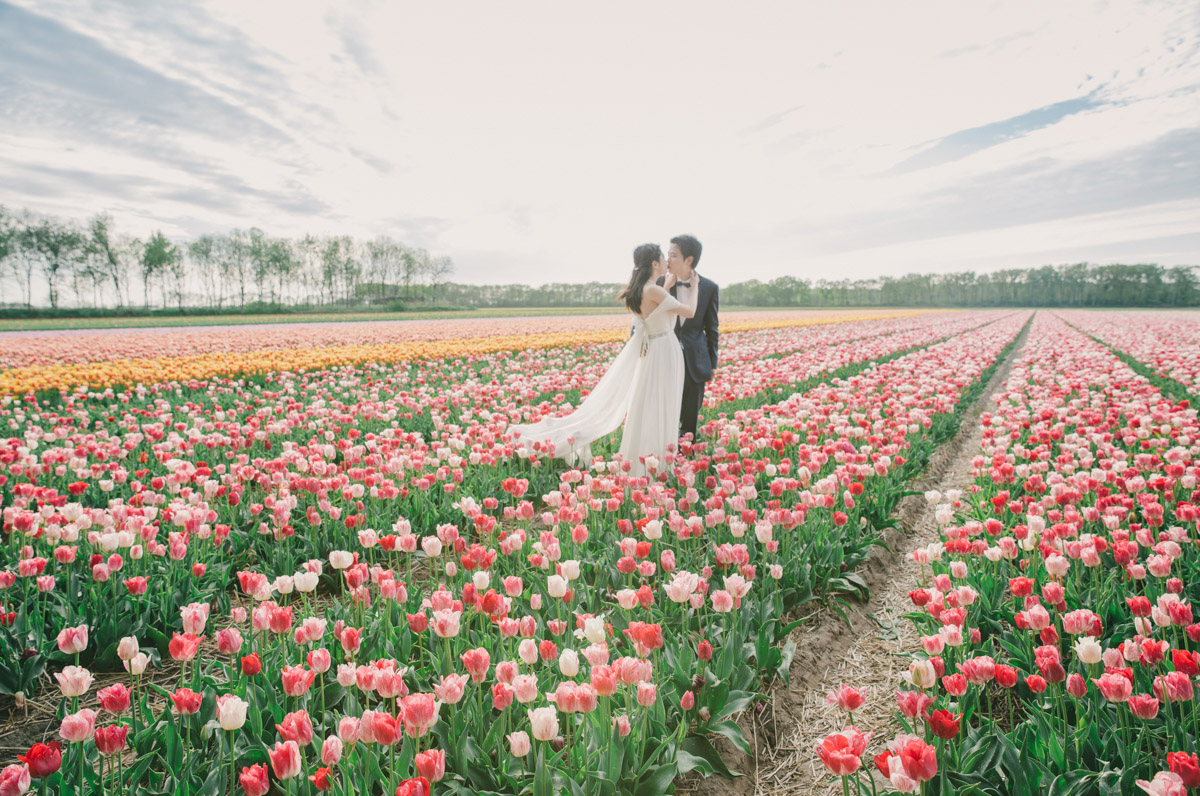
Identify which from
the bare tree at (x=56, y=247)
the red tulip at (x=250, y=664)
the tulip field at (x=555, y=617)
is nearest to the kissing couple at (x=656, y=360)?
the tulip field at (x=555, y=617)

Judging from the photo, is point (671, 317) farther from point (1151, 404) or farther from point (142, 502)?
point (1151, 404)

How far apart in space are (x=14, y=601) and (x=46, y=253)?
77559 millimetres

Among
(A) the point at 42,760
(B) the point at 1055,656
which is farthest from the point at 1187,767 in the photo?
(A) the point at 42,760

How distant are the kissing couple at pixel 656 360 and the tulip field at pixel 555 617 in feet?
1.10

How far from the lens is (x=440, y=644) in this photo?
281cm

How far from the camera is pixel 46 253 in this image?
60.6 metres

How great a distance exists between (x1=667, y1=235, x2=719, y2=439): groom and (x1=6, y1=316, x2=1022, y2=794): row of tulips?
176cm

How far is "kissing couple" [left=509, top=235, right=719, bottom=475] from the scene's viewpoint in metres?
6.00

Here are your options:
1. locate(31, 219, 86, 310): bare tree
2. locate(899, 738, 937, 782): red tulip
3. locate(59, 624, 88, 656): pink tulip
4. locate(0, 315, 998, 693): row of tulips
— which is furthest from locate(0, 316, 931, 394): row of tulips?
locate(31, 219, 86, 310): bare tree

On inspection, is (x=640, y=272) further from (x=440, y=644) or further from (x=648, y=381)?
(x=440, y=644)

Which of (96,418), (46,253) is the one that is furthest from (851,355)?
(46,253)

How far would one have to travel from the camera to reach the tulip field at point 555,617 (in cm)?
197

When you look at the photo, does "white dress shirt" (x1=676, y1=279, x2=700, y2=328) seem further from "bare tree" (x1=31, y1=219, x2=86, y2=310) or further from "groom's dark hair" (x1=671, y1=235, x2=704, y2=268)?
"bare tree" (x1=31, y1=219, x2=86, y2=310)

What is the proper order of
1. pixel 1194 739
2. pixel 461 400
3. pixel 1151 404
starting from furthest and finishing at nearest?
pixel 461 400 < pixel 1151 404 < pixel 1194 739
